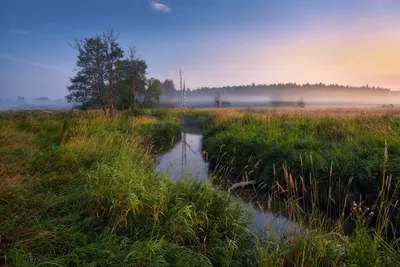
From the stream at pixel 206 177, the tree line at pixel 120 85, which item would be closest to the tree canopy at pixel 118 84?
the tree line at pixel 120 85

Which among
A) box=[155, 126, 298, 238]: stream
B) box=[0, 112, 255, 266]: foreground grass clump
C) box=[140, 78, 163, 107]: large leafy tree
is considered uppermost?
box=[140, 78, 163, 107]: large leafy tree

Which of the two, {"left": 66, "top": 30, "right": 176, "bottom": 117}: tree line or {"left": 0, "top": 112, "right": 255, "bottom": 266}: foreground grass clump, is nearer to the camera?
{"left": 0, "top": 112, "right": 255, "bottom": 266}: foreground grass clump

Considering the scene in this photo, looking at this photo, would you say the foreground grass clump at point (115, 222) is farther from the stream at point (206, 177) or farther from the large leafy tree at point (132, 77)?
the large leafy tree at point (132, 77)

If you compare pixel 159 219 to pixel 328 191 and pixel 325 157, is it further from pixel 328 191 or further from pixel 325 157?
pixel 325 157

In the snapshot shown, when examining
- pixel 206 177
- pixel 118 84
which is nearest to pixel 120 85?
pixel 118 84

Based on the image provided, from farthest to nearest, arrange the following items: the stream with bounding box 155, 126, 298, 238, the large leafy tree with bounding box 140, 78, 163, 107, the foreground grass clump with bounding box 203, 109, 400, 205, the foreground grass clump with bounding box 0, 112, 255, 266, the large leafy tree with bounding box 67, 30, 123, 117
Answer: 1. the large leafy tree with bounding box 140, 78, 163, 107
2. the large leafy tree with bounding box 67, 30, 123, 117
3. the foreground grass clump with bounding box 203, 109, 400, 205
4. the stream with bounding box 155, 126, 298, 238
5. the foreground grass clump with bounding box 0, 112, 255, 266

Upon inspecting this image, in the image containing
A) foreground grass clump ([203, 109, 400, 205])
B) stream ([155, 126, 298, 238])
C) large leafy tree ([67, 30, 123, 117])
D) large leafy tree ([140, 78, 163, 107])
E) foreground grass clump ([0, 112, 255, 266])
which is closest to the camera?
foreground grass clump ([0, 112, 255, 266])

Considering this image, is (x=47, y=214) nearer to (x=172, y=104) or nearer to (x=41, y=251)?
(x=41, y=251)

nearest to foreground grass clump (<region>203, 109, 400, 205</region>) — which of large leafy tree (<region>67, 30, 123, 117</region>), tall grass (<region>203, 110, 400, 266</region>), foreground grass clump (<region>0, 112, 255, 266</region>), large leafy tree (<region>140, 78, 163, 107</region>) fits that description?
tall grass (<region>203, 110, 400, 266</region>)

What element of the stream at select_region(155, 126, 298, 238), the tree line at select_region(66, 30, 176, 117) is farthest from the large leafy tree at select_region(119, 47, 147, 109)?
the stream at select_region(155, 126, 298, 238)

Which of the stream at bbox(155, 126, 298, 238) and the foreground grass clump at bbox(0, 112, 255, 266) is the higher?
the foreground grass clump at bbox(0, 112, 255, 266)

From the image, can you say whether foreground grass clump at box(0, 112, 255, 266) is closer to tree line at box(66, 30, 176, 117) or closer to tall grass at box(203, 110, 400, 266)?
tall grass at box(203, 110, 400, 266)

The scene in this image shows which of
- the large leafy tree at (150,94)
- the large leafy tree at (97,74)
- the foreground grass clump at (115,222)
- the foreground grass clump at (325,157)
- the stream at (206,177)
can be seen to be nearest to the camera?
the foreground grass clump at (115,222)

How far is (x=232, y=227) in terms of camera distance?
350 centimetres
